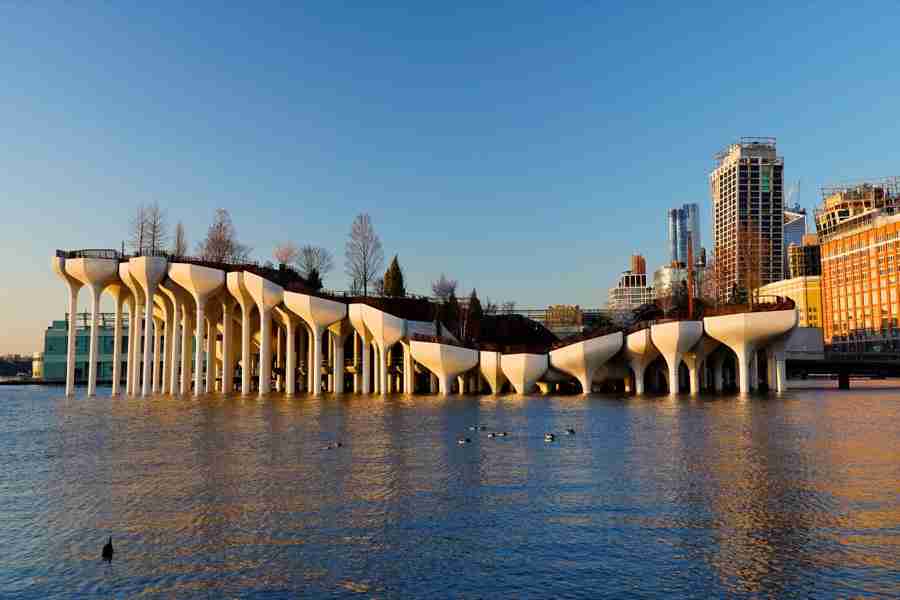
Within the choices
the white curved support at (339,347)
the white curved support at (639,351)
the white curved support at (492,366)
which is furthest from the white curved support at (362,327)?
the white curved support at (639,351)

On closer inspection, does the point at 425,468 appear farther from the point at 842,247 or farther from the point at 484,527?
the point at 842,247

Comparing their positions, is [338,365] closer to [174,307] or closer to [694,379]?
[174,307]

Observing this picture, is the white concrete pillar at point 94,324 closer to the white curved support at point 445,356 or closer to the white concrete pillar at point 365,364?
the white concrete pillar at point 365,364

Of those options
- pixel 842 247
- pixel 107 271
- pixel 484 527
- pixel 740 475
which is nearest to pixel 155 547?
pixel 484 527

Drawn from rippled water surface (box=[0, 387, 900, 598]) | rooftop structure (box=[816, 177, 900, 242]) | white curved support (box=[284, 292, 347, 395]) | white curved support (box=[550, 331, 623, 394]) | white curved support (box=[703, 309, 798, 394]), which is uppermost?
rooftop structure (box=[816, 177, 900, 242])

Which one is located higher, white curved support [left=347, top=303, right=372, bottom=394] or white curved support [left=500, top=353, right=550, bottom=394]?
white curved support [left=347, top=303, right=372, bottom=394]

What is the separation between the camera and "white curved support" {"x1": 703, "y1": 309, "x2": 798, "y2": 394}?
60156 mm

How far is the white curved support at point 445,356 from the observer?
229 feet

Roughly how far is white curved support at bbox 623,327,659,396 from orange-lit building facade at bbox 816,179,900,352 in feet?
260

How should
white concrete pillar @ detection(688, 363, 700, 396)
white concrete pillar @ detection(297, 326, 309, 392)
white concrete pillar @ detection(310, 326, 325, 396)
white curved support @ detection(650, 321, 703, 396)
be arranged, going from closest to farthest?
1. white curved support @ detection(650, 321, 703, 396)
2. white concrete pillar @ detection(688, 363, 700, 396)
3. white concrete pillar @ detection(310, 326, 325, 396)
4. white concrete pillar @ detection(297, 326, 309, 392)

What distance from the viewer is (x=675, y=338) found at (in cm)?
6328

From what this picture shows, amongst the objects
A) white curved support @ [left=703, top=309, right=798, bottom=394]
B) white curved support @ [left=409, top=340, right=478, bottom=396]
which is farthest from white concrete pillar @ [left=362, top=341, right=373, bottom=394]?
white curved support @ [left=703, top=309, right=798, bottom=394]

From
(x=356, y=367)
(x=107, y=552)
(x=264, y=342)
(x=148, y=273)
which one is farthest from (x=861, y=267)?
(x=107, y=552)

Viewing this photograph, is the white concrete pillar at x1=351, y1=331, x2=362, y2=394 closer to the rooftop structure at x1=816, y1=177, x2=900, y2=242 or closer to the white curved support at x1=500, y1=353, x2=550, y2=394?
the white curved support at x1=500, y1=353, x2=550, y2=394
